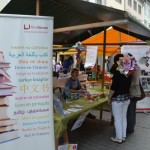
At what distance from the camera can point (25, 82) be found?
3.36 m

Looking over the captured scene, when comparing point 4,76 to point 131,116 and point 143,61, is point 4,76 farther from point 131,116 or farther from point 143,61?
point 143,61

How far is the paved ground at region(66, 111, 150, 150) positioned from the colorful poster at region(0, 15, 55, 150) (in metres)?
1.80

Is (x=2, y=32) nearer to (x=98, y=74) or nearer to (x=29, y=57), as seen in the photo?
(x=29, y=57)

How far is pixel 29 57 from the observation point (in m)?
3.36

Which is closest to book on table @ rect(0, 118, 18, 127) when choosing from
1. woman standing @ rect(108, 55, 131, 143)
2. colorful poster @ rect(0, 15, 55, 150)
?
colorful poster @ rect(0, 15, 55, 150)

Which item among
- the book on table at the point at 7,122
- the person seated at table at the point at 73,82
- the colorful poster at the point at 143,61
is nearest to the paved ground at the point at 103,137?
the person seated at table at the point at 73,82

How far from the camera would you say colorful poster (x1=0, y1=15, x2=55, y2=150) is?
10.6 feet

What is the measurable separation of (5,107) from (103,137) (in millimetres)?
2989

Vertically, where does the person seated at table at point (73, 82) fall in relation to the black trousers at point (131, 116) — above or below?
above

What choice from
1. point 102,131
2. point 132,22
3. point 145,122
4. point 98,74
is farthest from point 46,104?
point 98,74

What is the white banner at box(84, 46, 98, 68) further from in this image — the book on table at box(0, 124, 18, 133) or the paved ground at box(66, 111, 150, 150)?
the book on table at box(0, 124, 18, 133)

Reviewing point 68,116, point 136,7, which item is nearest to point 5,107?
point 68,116

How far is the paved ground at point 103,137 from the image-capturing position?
5160 mm

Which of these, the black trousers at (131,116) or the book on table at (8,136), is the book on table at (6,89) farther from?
the black trousers at (131,116)
